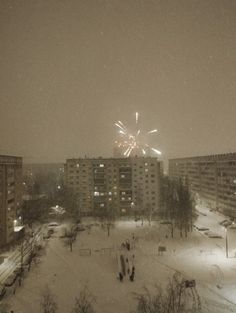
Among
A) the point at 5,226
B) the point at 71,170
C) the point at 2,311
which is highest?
the point at 71,170

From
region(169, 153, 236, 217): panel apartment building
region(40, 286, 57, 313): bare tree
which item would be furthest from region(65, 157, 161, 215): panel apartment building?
region(40, 286, 57, 313): bare tree

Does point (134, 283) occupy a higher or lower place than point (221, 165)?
lower

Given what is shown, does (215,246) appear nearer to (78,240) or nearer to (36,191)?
(78,240)

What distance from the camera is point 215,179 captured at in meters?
58.2

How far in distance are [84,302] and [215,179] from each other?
4447 cm

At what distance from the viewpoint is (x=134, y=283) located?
2236cm

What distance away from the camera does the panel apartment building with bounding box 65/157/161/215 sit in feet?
Result: 182

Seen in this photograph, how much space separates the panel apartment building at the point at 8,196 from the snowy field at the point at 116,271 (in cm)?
452

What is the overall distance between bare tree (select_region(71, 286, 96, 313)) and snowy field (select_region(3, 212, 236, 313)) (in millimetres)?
344

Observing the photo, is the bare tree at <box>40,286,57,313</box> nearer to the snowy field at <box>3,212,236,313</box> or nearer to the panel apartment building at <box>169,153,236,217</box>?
the snowy field at <box>3,212,236,313</box>

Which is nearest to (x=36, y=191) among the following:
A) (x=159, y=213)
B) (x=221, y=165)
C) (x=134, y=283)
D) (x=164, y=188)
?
(x=164, y=188)

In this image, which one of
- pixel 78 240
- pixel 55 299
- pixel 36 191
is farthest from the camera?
pixel 36 191

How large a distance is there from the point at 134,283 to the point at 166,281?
2284 mm

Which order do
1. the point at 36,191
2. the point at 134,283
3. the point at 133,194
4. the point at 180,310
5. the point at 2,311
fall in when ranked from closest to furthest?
the point at 180,310, the point at 2,311, the point at 134,283, the point at 133,194, the point at 36,191
